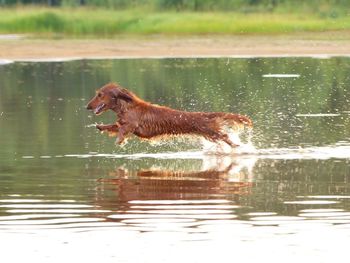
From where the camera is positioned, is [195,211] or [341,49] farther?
[341,49]

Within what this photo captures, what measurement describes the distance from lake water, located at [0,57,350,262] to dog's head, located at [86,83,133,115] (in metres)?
0.67

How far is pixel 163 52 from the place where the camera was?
1758 inches

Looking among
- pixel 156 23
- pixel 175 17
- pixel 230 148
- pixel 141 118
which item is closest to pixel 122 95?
pixel 141 118

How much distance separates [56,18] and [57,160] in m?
34.8

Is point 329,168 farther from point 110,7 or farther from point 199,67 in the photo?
point 110,7

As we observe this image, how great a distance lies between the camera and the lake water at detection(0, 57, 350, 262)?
1223 centimetres

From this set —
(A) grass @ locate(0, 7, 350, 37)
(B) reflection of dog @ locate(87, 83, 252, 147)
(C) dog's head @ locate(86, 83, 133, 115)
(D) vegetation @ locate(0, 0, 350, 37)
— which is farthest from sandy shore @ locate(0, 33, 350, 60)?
(C) dog's head @ locate(86, 83, 133, 115)

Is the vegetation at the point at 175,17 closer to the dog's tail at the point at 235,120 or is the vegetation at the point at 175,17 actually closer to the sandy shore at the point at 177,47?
the sandy shore at the point at 177,47

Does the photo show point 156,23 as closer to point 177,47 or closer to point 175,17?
point 175,17

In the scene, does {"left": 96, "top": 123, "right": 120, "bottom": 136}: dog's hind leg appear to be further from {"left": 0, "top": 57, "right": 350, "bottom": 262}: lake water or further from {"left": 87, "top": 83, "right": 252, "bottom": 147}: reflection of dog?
{"left": 0, "top": 57, "right": 350, "bottom": 262}: lake water

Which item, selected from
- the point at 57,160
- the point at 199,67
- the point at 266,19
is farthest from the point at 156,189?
the point at 266,19

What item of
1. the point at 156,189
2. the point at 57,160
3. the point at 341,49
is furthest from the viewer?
the point at 341,49

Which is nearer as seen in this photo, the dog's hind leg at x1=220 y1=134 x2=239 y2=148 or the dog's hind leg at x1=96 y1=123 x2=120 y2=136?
the dog's hind leg at x1=96 y1=123 x2=120 y2=136

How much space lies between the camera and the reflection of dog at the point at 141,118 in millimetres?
18422
